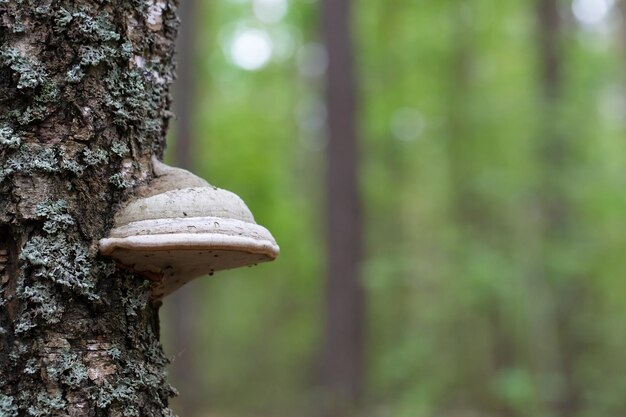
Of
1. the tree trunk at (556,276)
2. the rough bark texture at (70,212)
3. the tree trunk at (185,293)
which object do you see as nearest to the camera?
the rough bark texture at (70,212)

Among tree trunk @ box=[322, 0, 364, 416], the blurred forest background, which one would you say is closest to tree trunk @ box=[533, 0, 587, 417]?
the blurred forest background

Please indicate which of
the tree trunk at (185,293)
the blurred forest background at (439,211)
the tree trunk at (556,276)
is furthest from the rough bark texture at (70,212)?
the tree trunk at (185,293)

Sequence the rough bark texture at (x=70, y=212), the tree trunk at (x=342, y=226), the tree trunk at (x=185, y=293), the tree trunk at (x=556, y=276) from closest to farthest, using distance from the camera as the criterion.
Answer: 1. the rough bark texture at (x=70, y=212)
2. the tree trunk at (x=556, y=276)
3. the tree trunk at (x=342, y=226)
4. the tree trunk at (x=185, y=293)

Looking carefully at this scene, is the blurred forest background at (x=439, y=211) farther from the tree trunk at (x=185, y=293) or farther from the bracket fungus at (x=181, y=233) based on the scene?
the bracket fungus at (x=181, y=233)

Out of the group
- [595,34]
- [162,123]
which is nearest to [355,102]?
[162,123]

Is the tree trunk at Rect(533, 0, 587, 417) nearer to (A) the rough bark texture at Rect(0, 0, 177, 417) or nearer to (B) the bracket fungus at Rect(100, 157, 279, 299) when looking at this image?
(B) the bracket fungus at Rect(100, 157, 279, 299)

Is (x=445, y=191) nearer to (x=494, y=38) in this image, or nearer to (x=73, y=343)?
(x=494, y=38)

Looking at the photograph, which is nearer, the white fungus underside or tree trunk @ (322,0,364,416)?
the white fungus underside

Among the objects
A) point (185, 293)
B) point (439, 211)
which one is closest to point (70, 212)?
point (185, 293)
